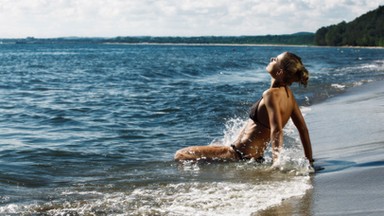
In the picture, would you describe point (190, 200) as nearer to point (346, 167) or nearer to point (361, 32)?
point (346, 167)

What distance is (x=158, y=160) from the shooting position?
8.20m

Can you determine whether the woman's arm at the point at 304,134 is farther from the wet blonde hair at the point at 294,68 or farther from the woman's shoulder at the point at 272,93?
the wet blonde hair at the point at 294,68

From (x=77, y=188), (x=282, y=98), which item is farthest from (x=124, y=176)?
(x=282, y=98)

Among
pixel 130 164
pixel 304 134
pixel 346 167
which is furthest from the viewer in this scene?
pixel 130 164

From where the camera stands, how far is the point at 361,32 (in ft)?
595

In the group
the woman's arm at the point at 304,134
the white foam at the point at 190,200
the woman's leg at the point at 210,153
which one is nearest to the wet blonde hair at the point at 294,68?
the woman's arm at the point at 304,134

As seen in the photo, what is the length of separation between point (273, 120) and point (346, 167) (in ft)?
3.35

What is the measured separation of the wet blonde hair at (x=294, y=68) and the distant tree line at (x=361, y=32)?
166 meters

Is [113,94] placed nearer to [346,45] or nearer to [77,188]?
[77,188]

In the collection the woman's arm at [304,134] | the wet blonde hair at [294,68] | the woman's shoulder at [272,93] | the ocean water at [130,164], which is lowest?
the ocean water at [130,164]

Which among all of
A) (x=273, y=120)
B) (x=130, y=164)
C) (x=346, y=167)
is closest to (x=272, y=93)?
(x=273, y=120)

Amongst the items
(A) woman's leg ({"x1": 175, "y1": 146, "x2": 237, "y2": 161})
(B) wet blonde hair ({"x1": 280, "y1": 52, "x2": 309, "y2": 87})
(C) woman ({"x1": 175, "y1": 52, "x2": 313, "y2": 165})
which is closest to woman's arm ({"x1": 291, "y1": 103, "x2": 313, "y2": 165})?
(C) woman ({"x1": 175, "y1": 52, "x2": 313, "y2": 165})

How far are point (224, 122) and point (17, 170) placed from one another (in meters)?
6.39

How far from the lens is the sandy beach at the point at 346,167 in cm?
475
